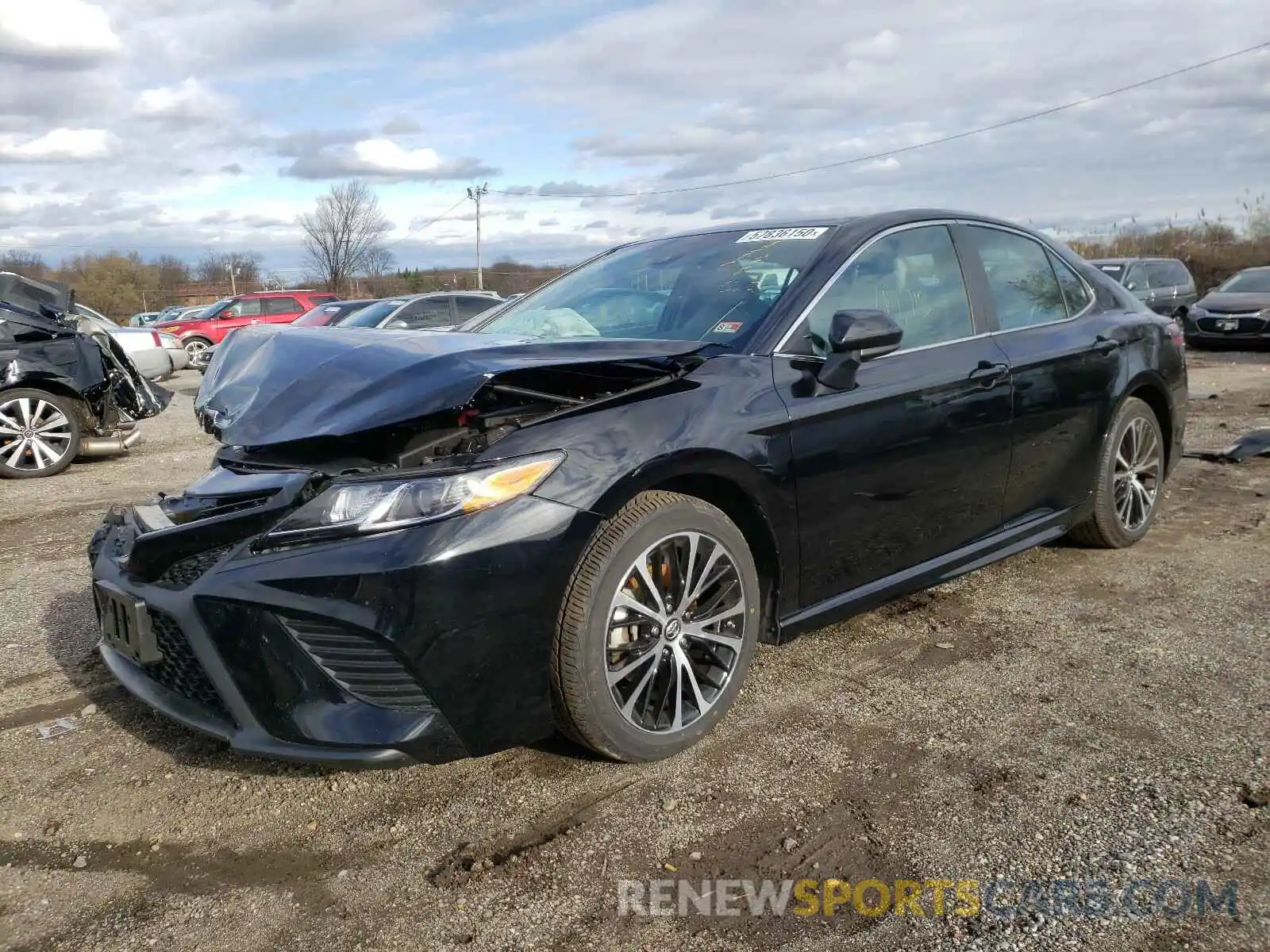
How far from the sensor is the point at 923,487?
346 cm

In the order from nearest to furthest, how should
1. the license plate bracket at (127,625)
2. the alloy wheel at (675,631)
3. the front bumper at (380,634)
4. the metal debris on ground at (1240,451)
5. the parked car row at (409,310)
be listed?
the front bumper at (380,634), the license plate bracket at (127,625), the alloy wheel at (675,631), the metal debris on ground at (1240,451), the parked car row at (409,310)

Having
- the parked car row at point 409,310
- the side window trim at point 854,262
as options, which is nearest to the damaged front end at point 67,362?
the parked car row at point 409,310

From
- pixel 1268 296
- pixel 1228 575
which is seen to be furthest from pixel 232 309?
Answer: pixel 1228 575

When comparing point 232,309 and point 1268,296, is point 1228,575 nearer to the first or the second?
point 1268,296

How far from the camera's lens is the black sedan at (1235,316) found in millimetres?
15930

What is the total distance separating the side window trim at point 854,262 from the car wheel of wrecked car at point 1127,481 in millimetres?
1138

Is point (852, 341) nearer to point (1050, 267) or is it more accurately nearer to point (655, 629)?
point (655, 629)

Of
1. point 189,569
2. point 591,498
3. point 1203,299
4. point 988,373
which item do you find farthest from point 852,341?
point 1203,299

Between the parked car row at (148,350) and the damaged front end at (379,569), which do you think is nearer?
the damaged front end at (379,569)

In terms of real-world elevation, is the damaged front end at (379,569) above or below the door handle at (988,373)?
below

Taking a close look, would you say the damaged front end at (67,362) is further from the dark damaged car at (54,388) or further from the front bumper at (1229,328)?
the front bumper at (1229,328)

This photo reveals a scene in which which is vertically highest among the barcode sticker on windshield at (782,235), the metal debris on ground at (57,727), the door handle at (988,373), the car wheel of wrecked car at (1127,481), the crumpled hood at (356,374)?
the barcode sticker on windshield at (782,235)

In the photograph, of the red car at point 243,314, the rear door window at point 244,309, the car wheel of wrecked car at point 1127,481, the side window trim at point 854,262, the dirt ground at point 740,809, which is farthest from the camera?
the rear door window at point 244,309

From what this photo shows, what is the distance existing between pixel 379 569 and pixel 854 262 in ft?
6.76
